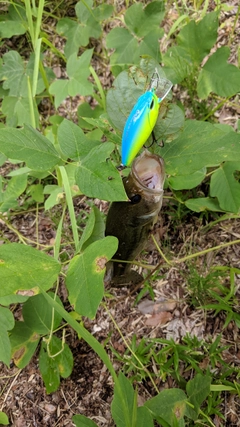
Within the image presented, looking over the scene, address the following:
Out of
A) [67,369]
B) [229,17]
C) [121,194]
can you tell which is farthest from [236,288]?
[229,17]

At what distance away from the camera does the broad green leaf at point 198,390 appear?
130cm

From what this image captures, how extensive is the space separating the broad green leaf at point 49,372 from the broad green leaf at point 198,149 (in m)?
0.96

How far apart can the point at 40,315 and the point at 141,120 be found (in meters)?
0.97

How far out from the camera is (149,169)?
1003 mm

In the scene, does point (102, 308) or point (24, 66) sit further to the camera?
point (24, 66)

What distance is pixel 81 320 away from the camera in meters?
1.63

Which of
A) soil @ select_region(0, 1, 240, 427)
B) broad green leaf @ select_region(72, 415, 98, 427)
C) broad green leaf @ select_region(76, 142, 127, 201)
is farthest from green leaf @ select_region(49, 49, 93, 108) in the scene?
broad green leaf @ select_region(72, 415, 98, 427)

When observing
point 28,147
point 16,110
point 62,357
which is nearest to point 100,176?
point 28,147

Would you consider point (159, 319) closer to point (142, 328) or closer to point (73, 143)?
point (142, 328)

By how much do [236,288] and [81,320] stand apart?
Answer: 659 millimetres

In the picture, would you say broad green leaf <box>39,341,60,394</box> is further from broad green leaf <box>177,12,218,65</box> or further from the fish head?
broad green leaf <box>177,12,218,65</box>

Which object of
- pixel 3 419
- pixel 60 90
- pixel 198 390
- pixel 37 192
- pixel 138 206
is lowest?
pixel 3 419

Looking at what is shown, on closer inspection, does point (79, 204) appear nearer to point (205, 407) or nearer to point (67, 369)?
point (67, 369)

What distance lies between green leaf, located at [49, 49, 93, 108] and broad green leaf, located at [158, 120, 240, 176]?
750 mm
